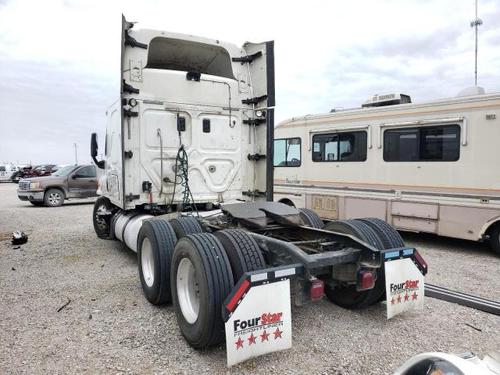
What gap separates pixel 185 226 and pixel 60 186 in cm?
1289

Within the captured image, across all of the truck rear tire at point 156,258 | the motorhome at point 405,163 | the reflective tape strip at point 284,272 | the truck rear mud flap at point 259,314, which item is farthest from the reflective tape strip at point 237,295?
the motorhome at point 405,163

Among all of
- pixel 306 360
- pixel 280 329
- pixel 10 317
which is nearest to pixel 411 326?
pixel 306 360

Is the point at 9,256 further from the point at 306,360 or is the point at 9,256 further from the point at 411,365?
the point at 411,365

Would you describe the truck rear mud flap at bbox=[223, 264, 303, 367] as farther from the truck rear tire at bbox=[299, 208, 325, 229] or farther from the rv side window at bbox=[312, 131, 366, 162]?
the rv side window at bbox=[312, 131, 366, 162]

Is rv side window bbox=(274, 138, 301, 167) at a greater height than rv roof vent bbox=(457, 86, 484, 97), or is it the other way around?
rv roof vent bbox=(457, 86, 484, 97)

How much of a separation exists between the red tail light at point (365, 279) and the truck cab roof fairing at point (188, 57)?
407cm

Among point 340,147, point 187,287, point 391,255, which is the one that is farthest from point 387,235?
point 340,147

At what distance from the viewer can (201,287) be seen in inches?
117

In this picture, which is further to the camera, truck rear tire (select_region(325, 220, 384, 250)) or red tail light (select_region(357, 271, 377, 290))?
truck rear tire (select_region(325, 220, 384, 250))

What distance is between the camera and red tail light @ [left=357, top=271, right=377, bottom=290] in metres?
3.24

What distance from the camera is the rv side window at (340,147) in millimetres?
8383

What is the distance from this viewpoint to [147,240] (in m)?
4.51

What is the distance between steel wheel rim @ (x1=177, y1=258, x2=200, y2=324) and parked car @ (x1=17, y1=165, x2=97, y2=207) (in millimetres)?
13195

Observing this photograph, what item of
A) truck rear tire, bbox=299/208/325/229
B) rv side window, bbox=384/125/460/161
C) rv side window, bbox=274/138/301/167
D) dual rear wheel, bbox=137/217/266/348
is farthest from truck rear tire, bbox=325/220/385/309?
rv side window, bbox=274/138/301/167
